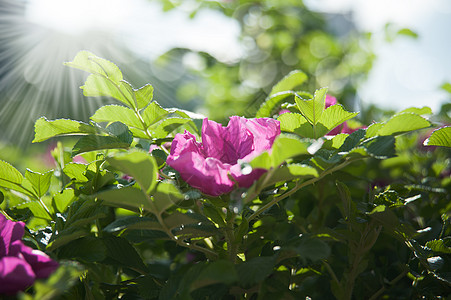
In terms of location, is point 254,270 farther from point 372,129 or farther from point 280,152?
point 372,129

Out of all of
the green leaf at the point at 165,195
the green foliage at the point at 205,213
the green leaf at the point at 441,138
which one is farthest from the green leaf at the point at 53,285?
the green leaf at the point at 441,138

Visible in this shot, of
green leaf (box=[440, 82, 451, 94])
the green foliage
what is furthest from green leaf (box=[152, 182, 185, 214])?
green leaf (box=[440, 82, 451, 94])

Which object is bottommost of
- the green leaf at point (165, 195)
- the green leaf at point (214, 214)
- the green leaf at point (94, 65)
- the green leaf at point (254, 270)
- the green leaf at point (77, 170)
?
the green leaf at point (254, 270)

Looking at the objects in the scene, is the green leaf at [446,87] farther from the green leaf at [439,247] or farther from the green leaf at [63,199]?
the green leaf at [63,199]

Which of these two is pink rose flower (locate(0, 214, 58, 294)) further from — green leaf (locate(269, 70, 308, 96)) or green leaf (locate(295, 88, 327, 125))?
green leaf (locate(269, 70, 308, 96))

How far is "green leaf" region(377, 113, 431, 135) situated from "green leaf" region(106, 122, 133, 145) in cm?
30

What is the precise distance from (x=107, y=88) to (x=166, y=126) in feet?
0.33

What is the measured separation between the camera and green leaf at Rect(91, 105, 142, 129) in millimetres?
530

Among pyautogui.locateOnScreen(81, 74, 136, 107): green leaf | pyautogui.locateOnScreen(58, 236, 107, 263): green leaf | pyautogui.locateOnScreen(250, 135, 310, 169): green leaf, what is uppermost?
pyautogui.locateOnScreen(81, 74, 136, 107): green leaf

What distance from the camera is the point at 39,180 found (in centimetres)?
52

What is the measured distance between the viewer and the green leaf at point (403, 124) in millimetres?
443

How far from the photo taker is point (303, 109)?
1.65ft

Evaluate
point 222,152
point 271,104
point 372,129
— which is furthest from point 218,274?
point 271,104

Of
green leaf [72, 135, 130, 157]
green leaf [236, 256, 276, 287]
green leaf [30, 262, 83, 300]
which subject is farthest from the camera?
green leaf [72, 135, 130, 157]
